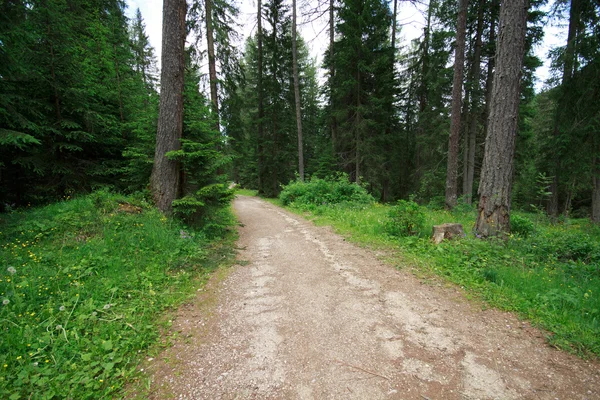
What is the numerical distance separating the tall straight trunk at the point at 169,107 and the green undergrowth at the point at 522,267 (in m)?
4.97

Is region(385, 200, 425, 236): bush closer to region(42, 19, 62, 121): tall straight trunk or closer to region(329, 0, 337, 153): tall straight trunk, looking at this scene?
region(42, 19, 62, 121): tall straight trunk

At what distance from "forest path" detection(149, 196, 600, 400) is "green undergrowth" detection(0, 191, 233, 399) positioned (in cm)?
43

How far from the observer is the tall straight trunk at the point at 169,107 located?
20.4ft

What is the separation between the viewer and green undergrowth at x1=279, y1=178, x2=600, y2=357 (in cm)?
289

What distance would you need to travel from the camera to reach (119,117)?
26.3 ft

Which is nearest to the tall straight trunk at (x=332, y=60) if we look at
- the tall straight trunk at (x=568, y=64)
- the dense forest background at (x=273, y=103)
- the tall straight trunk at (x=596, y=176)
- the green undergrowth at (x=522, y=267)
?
the dense forest background at (x=273, y=103)

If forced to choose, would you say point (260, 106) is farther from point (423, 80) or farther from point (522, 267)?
point (522, 267)

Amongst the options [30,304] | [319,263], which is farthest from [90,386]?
[319,263]

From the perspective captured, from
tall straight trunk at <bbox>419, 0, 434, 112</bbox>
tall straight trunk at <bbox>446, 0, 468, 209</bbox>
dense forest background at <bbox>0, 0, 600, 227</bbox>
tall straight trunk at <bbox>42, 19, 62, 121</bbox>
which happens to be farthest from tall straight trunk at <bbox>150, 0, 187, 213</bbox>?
tall straight trunk at <bbox>419, 0, 434, 112</bbox>

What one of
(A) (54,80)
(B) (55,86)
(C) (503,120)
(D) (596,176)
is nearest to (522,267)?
(C) (503,120)

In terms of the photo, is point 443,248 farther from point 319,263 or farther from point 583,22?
point 583,22

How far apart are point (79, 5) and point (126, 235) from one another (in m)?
9.82

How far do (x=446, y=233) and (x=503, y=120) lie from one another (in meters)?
2.74

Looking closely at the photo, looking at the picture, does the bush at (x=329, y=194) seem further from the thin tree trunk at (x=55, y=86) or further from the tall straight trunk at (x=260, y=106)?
the thin tree trunk at (x=55, y=86)
